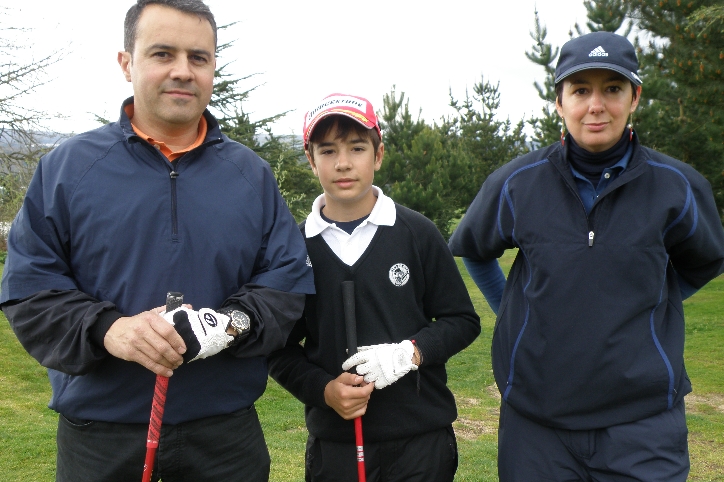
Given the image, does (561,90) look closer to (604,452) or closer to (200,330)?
(604,452)

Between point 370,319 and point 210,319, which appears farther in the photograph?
point 370,319

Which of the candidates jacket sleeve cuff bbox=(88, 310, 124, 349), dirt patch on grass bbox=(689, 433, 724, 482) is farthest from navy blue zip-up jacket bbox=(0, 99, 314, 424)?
dirt patch on grass bbox=(689, 433, 724, 482)

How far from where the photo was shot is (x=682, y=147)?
13.6 m

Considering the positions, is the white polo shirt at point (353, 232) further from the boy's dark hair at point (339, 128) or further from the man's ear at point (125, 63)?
the man's ear at point (125, 63)

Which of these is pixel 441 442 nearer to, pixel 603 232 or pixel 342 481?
pixel 342 481

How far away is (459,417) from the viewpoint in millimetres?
7340

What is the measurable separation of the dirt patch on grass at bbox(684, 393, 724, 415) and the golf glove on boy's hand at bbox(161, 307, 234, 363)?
6666mm

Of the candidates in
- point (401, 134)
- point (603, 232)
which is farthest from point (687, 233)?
point (401, 134)

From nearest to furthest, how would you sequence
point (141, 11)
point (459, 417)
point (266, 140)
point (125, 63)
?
1. point (141, 11)
2. point (125, 63)
3. point (459, 417)
4. point (266, 140)

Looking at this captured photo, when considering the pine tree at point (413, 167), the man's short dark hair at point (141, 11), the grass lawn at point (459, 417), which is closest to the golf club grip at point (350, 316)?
the man's short dark hair at point (141, 11)

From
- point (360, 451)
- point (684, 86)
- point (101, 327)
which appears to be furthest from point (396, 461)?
point (684, 86)

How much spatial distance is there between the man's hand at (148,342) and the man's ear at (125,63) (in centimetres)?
95

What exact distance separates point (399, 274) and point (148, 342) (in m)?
1.11

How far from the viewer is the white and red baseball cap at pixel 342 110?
9.60 ft
